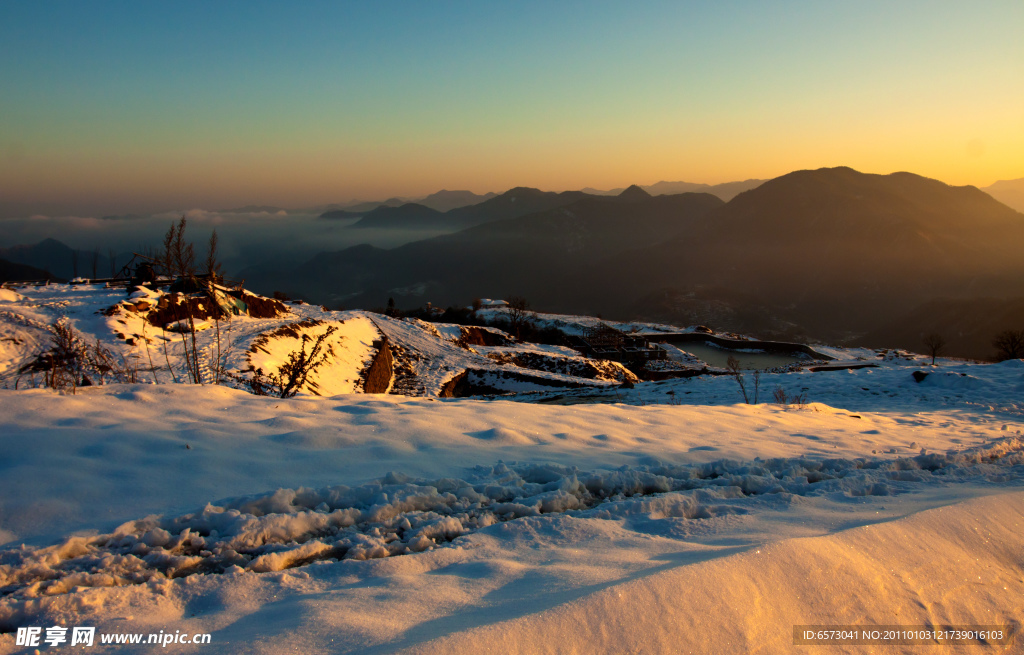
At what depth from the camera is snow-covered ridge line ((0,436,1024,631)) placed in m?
2.72

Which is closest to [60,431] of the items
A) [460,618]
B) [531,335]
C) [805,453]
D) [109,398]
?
[109,398]

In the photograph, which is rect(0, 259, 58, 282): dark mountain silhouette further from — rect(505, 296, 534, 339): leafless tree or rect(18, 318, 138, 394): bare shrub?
rect(18, 318, 138, 394): bare shrub

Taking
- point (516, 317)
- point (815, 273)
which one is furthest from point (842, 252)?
point (516, 317)

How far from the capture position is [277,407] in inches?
234

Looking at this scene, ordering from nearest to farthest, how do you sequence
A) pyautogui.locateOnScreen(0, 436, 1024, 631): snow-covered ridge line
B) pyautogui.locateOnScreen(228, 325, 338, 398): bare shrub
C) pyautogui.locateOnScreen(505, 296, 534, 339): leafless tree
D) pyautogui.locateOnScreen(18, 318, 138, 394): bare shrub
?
pyautogui.locateOnScreen(0, 436, 1024, 631): snow-covered ridge line → pyautogui.locateOnScreen(18, 318, 138, 394): bare shrub → pyautogui.locateOnScreen(228, 325, 338, 398): bare shrub → pyautogui.locateOnScreen(505, 296, 534, 339): leafless tree

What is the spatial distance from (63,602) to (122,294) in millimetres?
18944

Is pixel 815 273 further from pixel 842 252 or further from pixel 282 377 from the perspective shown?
pixel 282 377

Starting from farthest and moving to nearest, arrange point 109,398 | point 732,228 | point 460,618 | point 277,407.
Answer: point 732,228, point 277,407, point 109,398, point 460,618

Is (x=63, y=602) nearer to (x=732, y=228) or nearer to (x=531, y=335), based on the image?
(x=531, y=335)

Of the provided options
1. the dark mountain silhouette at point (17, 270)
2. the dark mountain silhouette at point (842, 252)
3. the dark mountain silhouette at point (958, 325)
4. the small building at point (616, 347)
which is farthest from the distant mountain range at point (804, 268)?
the dark mountain silhouette at point (17, 270)

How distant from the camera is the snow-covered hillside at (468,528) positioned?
2.24m

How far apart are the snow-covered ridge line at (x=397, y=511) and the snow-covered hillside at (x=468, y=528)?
17 millimetres

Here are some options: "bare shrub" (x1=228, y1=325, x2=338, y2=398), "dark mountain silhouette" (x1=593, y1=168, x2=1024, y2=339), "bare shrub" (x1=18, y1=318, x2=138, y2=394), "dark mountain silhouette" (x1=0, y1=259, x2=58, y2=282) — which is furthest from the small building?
"dark mountain silhouette" (x1=0, y1=259, x2=58, y2=282)

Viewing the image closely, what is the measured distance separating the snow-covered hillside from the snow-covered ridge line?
0.06ft
